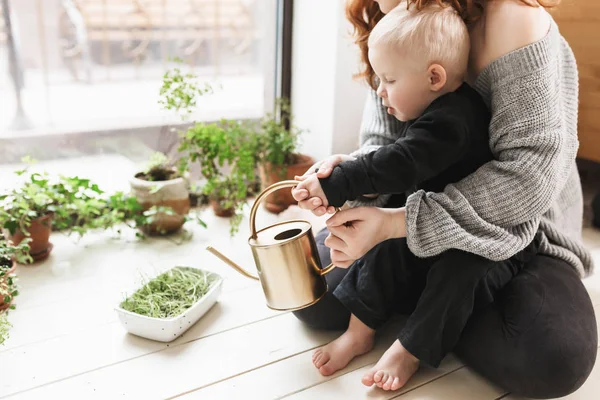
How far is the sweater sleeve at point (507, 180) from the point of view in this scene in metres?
1.16

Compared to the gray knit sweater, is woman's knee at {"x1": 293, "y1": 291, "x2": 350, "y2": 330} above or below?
below

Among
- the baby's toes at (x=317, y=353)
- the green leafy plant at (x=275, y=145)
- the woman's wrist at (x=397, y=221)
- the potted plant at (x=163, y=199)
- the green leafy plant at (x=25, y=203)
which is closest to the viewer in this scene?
the woman's wrist at (x=397, y=221)

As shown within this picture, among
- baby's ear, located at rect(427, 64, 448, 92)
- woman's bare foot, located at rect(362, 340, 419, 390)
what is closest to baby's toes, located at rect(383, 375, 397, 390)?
woman's bare foot, located at rect(362, 340, 419, 390)

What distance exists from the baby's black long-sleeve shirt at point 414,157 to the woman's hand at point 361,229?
0.22 ft

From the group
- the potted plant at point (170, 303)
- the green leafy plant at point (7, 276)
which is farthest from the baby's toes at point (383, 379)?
the green leafy plant at point (7, 276)

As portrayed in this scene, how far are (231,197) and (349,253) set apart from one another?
0.80 metres

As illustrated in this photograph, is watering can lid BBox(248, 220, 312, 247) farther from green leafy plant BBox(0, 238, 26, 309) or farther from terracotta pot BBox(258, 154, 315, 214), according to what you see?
terracotta pot BBox(258, 154, 315, 214)

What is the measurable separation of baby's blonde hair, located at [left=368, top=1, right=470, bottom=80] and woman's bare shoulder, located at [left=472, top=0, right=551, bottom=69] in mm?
68

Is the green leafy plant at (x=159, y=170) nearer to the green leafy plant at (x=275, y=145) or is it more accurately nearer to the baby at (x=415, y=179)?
the green leafy plant at (x=275, y=145)

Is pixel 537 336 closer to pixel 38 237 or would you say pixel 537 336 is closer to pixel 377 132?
pixel 377 132

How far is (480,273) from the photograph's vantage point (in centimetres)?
119

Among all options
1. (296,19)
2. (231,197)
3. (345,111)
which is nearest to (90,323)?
(231,197)

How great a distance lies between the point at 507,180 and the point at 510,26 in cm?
29

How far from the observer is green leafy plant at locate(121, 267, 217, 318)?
1385mm
